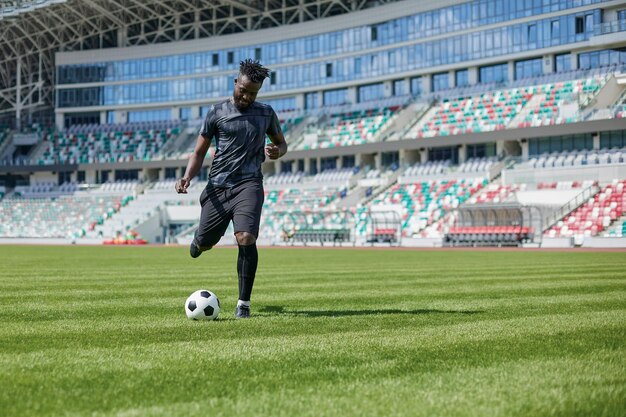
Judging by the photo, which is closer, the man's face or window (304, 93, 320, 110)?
the man's face

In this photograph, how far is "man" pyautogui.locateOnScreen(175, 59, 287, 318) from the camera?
8992 mm

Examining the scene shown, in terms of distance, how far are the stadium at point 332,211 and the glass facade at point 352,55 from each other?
20 cm

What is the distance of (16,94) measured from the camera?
283ft

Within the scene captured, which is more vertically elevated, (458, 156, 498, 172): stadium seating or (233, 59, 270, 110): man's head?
(458, 156, 498, 172): stadium seating

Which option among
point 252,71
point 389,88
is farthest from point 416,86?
point 252,71

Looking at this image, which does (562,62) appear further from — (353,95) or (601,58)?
(353,95)

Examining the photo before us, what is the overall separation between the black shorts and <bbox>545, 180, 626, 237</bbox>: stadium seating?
3687 centimetres

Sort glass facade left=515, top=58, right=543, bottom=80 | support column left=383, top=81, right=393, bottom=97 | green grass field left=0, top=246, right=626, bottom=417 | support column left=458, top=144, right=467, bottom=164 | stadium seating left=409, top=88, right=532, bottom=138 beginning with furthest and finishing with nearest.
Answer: support column left=383, top=81, right=393, bottom=97 → support column left=458, top=144, right=467, bottom=164 → glass facade left=515, top=58, right=543, bottom=80 → stadium seating left=409, top=88, right=532, bottom=138 → green grass field left=0, top=246, right=626, bottom=417

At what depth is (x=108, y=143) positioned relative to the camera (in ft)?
268

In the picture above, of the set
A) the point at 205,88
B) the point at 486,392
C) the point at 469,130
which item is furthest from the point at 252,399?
the point at 205,88

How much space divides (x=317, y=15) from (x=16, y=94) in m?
35.1

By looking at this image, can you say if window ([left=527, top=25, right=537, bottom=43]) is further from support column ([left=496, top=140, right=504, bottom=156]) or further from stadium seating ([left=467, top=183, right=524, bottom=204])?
stadium seating ([left=467, top=183, right=524, bottom=204])

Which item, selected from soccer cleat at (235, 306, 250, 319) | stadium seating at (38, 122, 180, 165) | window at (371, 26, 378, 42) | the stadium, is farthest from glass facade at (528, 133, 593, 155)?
soccer cleat at (235, 306, 250, 319)

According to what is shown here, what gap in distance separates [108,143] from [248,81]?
249ft
